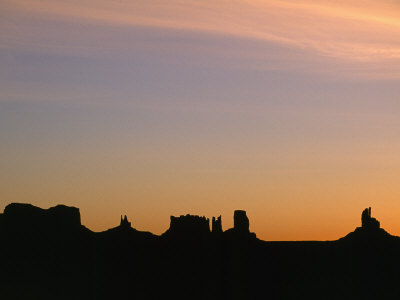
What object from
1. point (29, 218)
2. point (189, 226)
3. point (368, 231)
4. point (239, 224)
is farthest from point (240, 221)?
point (29, 218)

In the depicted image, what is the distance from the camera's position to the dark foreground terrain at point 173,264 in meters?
132

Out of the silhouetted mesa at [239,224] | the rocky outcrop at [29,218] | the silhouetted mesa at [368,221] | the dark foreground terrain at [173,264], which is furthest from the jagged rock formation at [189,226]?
the silhouetted mesa at [368,221]

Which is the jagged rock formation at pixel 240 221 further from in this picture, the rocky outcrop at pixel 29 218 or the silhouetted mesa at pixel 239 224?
the rocky outcrop at pixel 29 218

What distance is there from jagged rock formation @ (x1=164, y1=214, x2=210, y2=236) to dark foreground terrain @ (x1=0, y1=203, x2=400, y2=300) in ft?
0.49

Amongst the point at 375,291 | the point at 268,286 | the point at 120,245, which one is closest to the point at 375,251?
the point at 375,291

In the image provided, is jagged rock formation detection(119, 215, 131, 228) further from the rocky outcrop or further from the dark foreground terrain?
the rocky outcrop

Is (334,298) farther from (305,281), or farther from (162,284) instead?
(162,284)

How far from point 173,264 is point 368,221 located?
1314 inches

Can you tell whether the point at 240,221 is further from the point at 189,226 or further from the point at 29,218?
the point at 29,218

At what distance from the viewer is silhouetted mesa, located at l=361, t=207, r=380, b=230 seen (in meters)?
150

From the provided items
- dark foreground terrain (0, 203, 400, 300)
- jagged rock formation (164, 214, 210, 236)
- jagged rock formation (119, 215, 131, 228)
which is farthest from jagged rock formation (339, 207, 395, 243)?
jagged rock formation (119, 215, 131, 228)

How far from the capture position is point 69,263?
442 ft

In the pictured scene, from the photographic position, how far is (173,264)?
139 m

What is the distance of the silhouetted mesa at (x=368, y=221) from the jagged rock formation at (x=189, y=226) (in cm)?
2751
